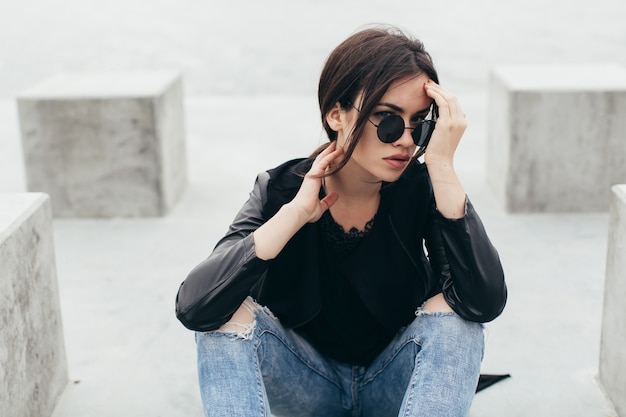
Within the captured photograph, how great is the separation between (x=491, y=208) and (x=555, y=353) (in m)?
1.76

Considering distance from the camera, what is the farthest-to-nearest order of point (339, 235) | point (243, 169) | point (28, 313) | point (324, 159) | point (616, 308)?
point (243, 169), point (616, 308), point (28, 313), point (339, 235), point (324, 159)

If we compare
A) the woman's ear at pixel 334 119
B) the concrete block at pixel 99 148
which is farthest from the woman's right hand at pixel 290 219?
the concrete block at pixel 99 148

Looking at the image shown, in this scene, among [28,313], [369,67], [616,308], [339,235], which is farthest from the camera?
[616,308]

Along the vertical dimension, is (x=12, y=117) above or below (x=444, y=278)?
below

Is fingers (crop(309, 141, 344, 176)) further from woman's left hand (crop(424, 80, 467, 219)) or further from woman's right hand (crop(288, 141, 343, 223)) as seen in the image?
woman's left hand (crop(424, 80, 467, 219))

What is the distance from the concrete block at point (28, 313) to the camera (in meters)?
2.45

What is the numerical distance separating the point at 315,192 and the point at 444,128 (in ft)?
1.19

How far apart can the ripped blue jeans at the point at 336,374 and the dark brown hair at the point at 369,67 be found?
1.62ft

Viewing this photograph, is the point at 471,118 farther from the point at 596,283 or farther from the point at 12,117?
the point at 12,117

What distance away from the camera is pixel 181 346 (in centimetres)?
344

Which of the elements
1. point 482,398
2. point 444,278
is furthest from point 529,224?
point 444,278

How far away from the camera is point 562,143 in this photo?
15.9 feet

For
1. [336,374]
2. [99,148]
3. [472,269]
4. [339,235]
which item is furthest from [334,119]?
[99,148]

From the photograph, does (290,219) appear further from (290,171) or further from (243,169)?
(243,169)
